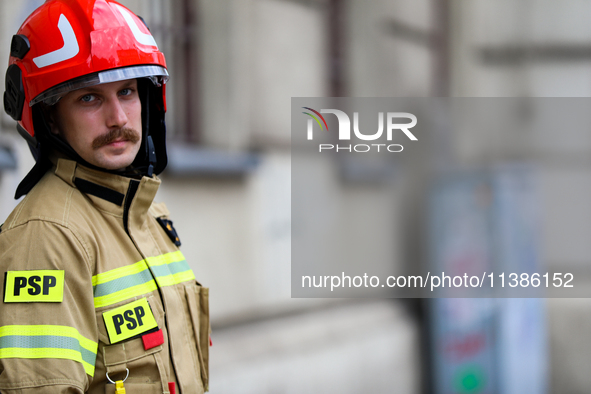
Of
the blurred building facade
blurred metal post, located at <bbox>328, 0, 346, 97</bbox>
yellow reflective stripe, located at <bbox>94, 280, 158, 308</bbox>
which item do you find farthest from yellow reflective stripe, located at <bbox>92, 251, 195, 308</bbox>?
blurred metal post, located at <bbox>328, 0, 346, 97</bbox>

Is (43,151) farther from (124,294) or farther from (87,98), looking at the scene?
(124,294)

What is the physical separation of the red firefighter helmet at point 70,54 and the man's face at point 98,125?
5cm

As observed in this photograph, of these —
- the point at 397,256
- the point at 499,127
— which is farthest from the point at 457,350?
the point at 499,127

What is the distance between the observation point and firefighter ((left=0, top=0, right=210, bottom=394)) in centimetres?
140

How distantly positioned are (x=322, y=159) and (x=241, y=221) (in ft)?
3.58

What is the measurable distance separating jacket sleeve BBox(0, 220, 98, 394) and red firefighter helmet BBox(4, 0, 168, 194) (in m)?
0.37

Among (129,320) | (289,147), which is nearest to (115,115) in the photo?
(129,320)

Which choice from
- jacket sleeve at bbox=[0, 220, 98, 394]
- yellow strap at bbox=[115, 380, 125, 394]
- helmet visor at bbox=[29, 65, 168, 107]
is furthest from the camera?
helmet visor at bbox=[29, 65, 168, 107]

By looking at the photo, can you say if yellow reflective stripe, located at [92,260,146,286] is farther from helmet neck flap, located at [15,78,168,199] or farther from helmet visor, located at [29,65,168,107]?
helmet visor, located at [29,65,168,107]

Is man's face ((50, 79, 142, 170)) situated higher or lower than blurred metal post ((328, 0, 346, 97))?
lower

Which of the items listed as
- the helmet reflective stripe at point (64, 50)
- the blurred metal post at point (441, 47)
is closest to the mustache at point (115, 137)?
the helmet reflective stripe at point (64, 50)

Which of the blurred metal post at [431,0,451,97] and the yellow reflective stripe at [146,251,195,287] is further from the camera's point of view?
the blurred metal post at [431,0,451,97]

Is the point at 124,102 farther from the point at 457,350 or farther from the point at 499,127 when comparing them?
the point at 499,127

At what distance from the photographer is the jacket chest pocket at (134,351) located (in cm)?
150
